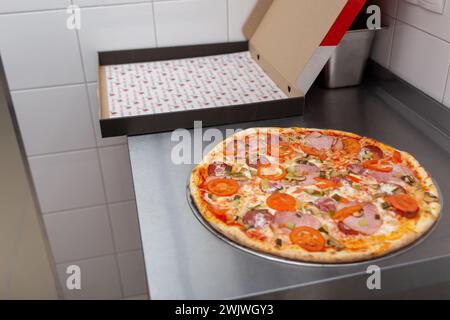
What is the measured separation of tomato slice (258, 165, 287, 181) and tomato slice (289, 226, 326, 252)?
16 centimetres

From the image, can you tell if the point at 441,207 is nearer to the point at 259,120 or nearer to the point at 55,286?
the point at 259,120

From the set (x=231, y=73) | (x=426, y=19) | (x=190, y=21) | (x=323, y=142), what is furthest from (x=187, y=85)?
(x=426, y=19)

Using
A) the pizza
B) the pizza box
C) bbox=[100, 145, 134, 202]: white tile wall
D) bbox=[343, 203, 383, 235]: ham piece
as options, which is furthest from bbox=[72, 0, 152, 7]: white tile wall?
bbox=[343, 203, 383, 235]: ham piece

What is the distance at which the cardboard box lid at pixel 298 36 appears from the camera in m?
1.04

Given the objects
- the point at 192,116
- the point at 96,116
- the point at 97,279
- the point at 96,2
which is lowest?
the point at 97,279

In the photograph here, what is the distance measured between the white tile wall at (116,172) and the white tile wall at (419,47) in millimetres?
811

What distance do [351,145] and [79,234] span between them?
94cm

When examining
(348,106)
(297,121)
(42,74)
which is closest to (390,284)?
(297,121)

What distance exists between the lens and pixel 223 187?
3.00ft

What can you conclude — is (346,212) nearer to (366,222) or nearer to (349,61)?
(366,222)

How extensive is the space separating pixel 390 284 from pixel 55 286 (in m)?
1.22

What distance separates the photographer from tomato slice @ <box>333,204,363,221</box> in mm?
829

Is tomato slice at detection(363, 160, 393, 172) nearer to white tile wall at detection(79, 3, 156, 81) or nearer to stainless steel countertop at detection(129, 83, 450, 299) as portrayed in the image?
stainless steel countertop at detection(129, 83, 450, 299)

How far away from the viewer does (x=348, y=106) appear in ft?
4.15
